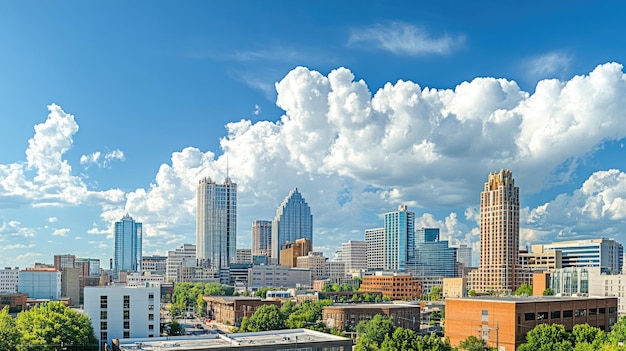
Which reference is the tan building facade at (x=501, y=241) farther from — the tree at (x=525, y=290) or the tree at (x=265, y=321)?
the tree at (x=265, y=321)

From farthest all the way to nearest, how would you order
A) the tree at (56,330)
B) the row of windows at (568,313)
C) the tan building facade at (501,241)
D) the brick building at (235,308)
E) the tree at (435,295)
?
1. the tree at (435,295)
2. the tan building facade at (501,241)
3. the brick building at (235,308)
4. the row of windows at (568,313)
5. the tree at (56,330)

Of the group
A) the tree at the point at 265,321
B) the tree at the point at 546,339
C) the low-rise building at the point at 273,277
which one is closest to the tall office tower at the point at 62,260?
the low-rise building at the point at 273,277

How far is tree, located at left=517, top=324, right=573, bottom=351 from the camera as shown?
178ft

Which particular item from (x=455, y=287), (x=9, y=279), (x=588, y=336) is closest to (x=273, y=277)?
(x=455, y=287)

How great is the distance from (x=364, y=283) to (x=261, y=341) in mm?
108969

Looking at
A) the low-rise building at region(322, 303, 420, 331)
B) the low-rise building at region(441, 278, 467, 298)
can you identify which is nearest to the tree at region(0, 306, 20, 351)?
the low-rise building at region(322, 303, 420, 331)

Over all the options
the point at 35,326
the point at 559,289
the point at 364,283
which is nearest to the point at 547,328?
the point at 35,326

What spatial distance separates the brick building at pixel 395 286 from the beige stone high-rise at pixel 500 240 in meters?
13.8

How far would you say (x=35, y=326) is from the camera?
5325 cm

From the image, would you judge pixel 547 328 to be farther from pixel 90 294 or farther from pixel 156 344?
pixel 90 294

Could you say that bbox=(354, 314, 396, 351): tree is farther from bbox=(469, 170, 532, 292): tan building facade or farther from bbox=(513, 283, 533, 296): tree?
bbox=(469, 170, 532, 292): tan building facade

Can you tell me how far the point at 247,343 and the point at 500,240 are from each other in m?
104

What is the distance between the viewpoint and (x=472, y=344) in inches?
2405

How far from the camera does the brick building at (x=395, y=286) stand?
145625mm
